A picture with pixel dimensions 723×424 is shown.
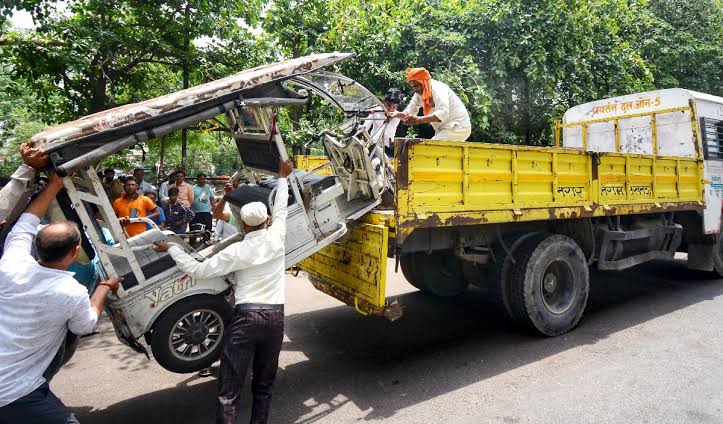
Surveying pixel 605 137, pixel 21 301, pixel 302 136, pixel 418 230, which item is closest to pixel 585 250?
pixel 418 230

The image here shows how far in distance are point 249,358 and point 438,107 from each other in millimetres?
2943

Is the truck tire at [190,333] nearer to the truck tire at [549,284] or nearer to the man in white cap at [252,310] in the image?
the man in white cap at [252,310]

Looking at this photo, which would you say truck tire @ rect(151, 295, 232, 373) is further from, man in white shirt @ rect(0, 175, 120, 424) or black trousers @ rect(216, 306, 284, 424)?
man in white shirt @ rect(0, 175, 120, 424)

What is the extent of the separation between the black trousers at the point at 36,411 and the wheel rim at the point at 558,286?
3885mm

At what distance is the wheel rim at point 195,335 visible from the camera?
2.87m

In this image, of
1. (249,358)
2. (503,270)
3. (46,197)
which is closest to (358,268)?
(249,358)

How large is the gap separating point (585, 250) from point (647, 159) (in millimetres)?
1344

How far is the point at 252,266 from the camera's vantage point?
2.63 meters

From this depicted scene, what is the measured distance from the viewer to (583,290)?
443 cm

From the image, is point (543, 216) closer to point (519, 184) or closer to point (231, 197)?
point (519, 184)

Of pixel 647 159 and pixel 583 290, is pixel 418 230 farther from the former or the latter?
pixel 647 159

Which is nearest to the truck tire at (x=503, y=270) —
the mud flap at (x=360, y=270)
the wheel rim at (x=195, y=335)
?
the mud flap at (x=360, y=270)

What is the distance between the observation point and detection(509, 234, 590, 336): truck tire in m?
4.05

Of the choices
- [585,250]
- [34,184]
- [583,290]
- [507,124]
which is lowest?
[583,290]
